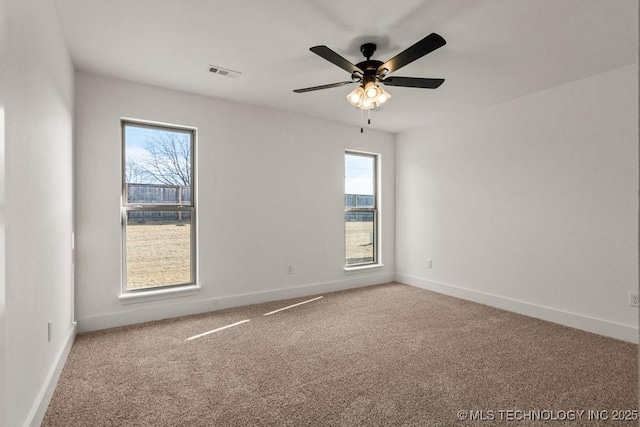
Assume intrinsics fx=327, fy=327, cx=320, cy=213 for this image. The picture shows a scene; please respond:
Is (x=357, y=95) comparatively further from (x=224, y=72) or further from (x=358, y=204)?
(x=358, y=204)

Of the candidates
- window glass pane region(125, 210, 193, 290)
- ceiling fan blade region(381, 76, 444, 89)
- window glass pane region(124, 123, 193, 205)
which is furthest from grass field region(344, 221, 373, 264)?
ceiling fan blade region(381, 76, 444, 89)

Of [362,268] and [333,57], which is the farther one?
[362,268]

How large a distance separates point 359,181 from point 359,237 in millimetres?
906

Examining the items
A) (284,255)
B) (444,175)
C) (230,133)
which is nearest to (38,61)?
(230,133)

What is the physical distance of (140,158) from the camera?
3.61 metres

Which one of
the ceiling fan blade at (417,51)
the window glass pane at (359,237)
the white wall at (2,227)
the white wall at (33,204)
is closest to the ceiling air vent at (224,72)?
the white wall at (33,204)

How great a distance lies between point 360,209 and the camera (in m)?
5.23

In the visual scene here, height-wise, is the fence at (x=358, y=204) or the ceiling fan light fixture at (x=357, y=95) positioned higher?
the ceiling fan light fixture at (x=357, y=95)

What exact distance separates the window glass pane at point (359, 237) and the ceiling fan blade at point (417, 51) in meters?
2.81

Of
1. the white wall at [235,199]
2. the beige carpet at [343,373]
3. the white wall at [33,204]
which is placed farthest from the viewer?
the white wall at [235,199]

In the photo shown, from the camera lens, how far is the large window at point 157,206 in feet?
11.6

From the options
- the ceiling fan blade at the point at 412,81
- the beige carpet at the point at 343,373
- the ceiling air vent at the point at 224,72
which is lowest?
the beige carpet at the point at 343,373

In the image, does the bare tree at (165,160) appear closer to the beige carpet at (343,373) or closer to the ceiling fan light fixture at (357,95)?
the beige carpet at (343,373)

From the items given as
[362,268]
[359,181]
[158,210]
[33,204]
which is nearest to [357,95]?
[33,204]
